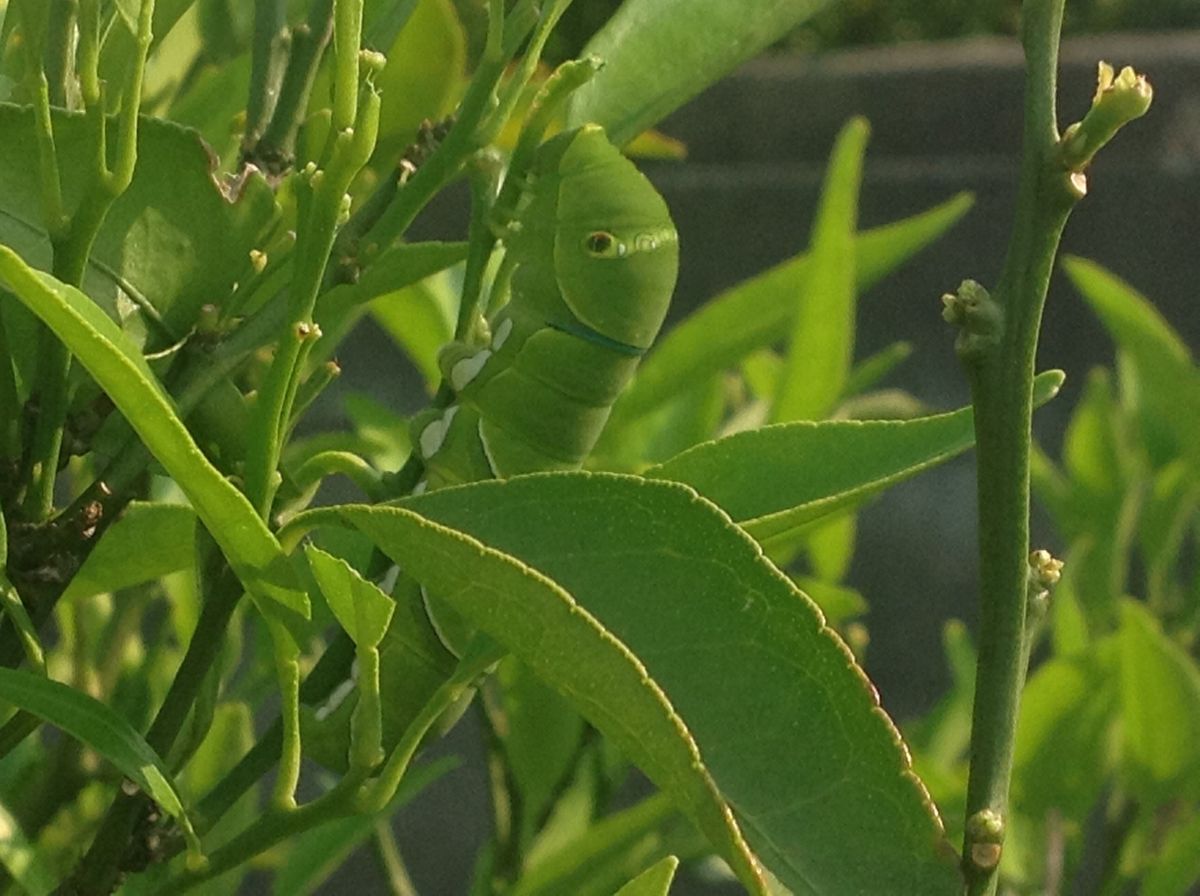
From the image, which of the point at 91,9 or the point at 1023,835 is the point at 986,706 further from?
the point at 1023,835

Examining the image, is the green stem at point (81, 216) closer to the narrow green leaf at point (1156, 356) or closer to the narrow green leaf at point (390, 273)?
the narrow green leaf at point (390, 273)

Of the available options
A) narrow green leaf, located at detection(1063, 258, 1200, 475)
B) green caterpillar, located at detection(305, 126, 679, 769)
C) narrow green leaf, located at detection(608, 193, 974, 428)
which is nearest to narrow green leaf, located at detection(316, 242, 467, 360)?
green caterpillar, located at detection(305, 126, 679, 769)

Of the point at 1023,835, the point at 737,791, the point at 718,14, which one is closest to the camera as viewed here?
the point at 737,791

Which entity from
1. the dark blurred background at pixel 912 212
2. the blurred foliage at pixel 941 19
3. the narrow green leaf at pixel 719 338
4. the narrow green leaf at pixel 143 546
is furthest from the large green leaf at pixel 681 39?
the blurred foliage at pixel 941 19

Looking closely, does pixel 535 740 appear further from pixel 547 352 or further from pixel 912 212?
pixel 912 212

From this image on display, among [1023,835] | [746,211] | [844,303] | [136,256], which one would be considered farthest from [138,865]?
[746,211]

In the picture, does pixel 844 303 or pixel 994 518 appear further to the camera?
pixel 844 303
